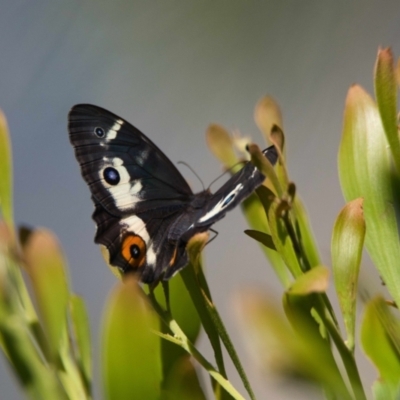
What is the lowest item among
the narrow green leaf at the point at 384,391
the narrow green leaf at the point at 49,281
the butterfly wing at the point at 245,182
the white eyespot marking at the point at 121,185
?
the narrow green leaf at the point at 384,391

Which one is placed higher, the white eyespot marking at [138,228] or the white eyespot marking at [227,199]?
the white eyespot marking at [138,228]

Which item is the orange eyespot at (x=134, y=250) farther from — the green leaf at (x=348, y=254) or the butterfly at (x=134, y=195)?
the green leaf at (x=348, y=254)

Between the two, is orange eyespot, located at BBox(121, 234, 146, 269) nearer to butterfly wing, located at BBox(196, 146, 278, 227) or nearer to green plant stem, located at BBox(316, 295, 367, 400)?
butterfly wing, located at BBox(196, 146, 278, 227)

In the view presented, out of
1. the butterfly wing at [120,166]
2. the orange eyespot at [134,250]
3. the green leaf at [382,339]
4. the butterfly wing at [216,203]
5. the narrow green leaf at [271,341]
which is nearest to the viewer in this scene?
the narrow green leaf at [271,341]

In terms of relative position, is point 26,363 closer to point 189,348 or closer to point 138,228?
point 189,348

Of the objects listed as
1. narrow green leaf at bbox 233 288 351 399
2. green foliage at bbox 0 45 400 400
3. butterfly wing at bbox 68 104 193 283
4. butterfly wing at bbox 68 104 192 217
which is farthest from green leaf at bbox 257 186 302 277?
butterfly wing at bbox 68 104 192 217

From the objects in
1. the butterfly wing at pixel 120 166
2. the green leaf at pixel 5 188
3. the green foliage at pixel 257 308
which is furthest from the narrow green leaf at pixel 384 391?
the butterfly wing at pixel 120 166
